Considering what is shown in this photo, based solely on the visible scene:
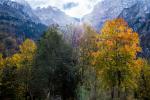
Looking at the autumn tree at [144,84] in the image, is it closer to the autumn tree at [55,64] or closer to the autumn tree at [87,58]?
the autumn tree at [87,58]

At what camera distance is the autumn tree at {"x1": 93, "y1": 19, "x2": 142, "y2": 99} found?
53.4 m

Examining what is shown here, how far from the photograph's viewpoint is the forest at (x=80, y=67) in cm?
5416

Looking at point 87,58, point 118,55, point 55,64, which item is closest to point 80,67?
point 87,58

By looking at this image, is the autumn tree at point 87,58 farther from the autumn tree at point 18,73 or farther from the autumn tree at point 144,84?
the autumn tree at point 144,84

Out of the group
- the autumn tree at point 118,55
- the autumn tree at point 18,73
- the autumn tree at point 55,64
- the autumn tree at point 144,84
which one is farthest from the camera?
the autumn tree at point 144,84

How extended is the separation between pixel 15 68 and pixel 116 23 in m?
36.6

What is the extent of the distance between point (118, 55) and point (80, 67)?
17058 mm

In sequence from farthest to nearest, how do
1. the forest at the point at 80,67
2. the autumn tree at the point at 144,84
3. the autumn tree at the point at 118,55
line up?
the autumn tree at the point at 144,84 < the forest at the point at 80,67 < the autumn tree at the point at 118,55

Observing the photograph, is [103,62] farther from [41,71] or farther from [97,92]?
[41,71]

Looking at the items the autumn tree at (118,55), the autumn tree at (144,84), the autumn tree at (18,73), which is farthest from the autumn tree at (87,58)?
the autumn tree at (144,84)

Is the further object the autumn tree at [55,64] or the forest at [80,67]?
the autumn tree at [55,64]

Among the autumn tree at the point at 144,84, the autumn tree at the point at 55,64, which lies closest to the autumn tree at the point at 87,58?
the autumn tree at the point at 55,64

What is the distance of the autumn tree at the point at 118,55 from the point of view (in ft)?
175

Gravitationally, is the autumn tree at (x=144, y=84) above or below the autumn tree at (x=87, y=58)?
below
